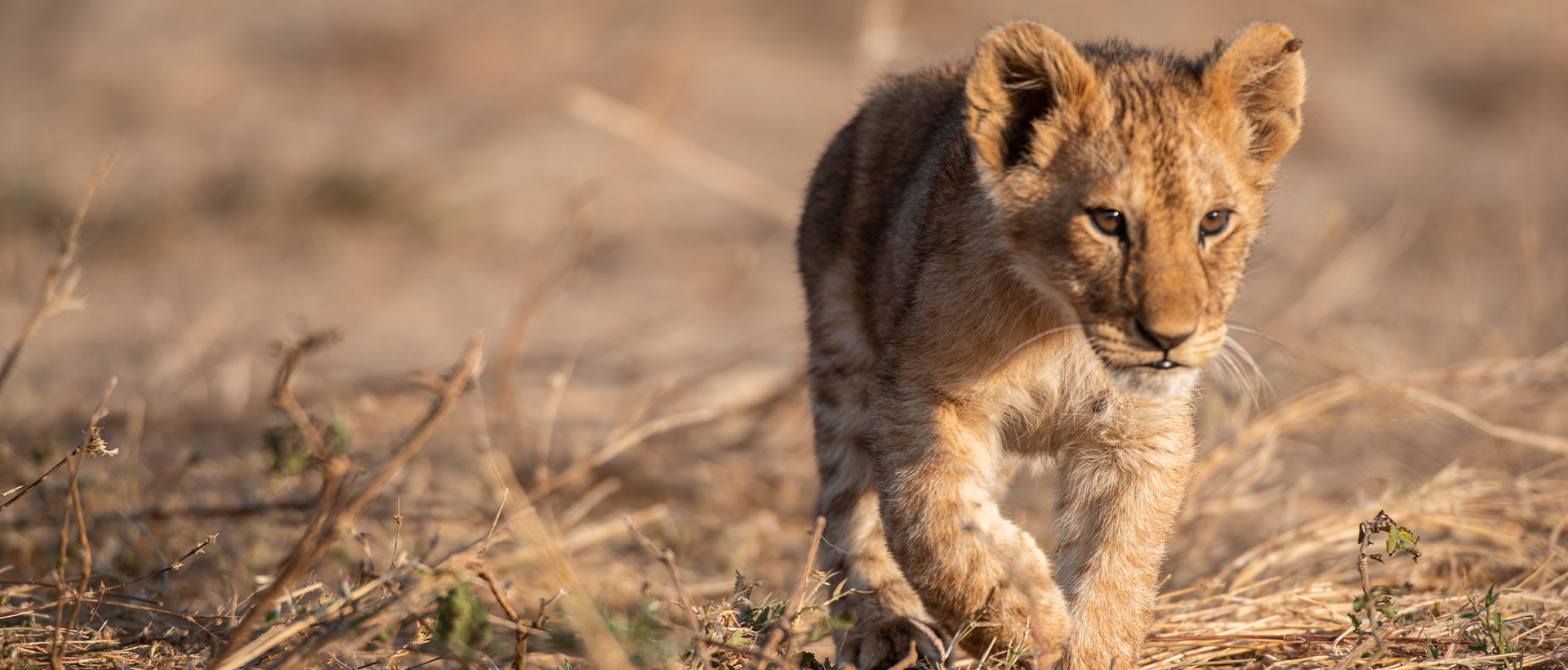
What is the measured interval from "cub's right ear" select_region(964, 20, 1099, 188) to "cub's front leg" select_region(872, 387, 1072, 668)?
729 mm

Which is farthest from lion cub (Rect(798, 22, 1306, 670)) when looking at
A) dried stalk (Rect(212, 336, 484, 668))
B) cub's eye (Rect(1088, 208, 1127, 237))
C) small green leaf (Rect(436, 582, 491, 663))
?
dried stalk (Rect(212, 336, 484, 668))

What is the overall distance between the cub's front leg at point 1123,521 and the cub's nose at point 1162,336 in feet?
1.65

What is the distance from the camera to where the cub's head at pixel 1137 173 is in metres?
2.73

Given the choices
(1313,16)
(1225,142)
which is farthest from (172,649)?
(1313,16)

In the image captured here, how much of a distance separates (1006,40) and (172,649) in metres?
2.78

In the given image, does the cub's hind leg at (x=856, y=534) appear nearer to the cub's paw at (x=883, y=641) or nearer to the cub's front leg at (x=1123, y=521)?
the cub's paw at (x=883, y=641)

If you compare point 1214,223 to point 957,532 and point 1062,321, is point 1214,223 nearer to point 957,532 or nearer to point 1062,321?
point 1062,321

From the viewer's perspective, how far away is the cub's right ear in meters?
2.98

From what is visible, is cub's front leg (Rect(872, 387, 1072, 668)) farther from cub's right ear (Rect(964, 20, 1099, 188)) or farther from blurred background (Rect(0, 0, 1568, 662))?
blurred background (Rect(0, 0, 1568, 662))

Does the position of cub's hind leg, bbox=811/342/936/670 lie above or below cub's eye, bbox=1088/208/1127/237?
below

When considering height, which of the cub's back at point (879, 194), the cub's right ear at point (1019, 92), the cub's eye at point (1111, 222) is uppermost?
the cub's right ear at point (1019, 92)

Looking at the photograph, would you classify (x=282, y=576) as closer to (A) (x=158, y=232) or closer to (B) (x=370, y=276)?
(B) (x=370, y=276)

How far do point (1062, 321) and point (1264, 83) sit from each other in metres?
0.85

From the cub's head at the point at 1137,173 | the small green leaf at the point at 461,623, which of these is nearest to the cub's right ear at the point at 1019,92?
the cub's head at the point at 1137,173
